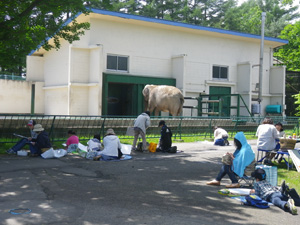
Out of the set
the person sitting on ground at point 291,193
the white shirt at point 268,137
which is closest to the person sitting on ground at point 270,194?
the person sitting on ground at point 291,193

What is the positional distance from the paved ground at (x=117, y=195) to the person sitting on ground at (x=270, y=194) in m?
0.13

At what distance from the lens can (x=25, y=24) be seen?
42.8 ft

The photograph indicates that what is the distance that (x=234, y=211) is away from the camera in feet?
22.9

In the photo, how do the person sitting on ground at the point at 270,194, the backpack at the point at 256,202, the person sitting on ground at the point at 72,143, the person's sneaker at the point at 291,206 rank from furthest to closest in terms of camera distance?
the person sitting on ground at the point at 72,143
the backpack at the point at 256,202
the person sitting on ground at the point at 270,194
the person's sneaker at the point at 291,206

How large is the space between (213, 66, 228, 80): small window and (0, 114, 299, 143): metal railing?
8285 millimetres

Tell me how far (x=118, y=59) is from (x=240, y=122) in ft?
30.9

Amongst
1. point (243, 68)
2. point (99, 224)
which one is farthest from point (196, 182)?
point (243, 68)

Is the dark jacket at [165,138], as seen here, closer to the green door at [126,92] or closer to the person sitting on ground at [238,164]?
the person sitting on ground at [238,164]

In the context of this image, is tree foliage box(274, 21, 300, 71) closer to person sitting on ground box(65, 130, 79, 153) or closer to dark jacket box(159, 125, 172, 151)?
dark jacket box(159, 125, 172, 151)

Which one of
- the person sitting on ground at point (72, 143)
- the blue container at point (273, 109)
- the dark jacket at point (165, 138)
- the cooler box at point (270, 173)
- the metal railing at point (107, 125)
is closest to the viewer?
the cooler box at point (270, 173)

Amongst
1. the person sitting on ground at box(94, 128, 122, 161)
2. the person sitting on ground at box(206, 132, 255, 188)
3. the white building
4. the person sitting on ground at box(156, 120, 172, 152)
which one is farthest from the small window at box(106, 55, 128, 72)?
the person sitting on ground at box(206, 132, 255, 188)

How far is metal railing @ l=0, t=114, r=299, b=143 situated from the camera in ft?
48.3

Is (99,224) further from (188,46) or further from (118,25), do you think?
(188,46)

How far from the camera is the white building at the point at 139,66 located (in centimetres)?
2497
